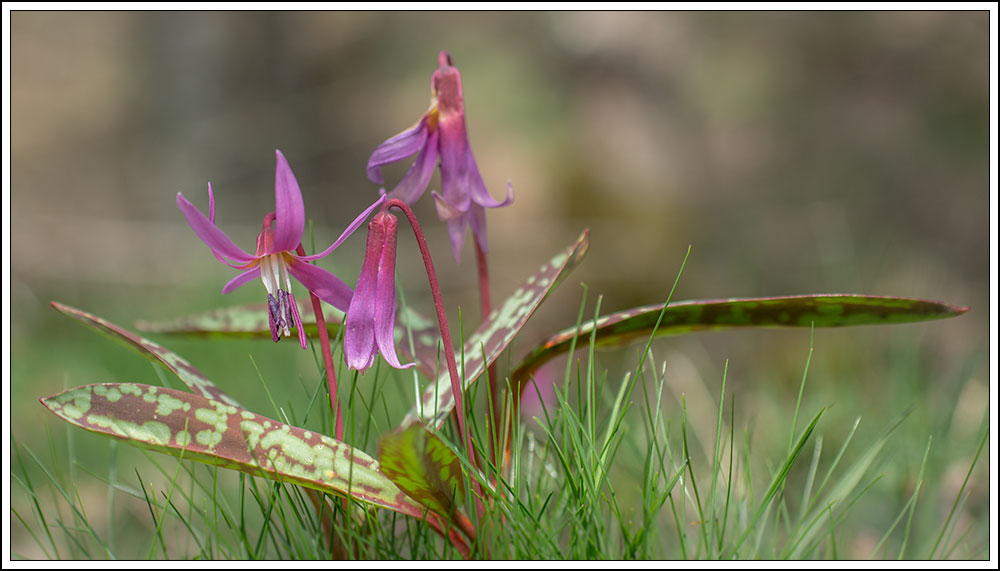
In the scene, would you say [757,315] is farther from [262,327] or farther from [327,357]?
[262,327]

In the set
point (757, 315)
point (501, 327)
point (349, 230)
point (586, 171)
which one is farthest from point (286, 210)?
point (586, 171)

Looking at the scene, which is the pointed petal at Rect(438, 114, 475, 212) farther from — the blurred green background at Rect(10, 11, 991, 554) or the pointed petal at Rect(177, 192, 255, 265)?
the blurred green background at Rect(10, 11, 991, 554)

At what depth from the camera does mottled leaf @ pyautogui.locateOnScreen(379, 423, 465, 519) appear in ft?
1.56

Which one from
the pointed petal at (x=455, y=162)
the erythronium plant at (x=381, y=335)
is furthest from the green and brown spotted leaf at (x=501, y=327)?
the pointed petal at (x=455, y=162)

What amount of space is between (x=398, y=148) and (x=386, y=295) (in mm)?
179

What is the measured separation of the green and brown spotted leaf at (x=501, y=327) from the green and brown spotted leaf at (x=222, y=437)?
0.07 meters

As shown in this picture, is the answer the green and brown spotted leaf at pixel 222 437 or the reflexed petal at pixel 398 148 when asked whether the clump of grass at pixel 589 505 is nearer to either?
the green and brown spotted leaf at pixel 222 437

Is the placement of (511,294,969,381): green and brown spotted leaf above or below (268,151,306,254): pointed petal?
below

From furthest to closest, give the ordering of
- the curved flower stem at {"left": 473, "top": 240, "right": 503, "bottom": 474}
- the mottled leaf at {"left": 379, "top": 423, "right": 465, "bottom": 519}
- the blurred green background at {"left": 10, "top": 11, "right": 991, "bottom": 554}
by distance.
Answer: the blurred green background at {"left": 10, "top": 11, "right": 991, "bottom": 554}, the curved flower stem at {"left": 473, "top": 240, "right": 503, "bottom": 474}, the mottled leaf at {"left": 379, "top": 423, "right": 465, "bottom": 519}

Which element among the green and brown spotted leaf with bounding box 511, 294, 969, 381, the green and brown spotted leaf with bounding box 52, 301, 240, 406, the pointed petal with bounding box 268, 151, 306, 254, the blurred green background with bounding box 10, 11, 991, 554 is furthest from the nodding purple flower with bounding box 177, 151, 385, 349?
the blurred green background with bounding box 10, 11, 991, 554

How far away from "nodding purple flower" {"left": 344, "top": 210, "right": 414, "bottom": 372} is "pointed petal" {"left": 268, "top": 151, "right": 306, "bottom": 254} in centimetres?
5

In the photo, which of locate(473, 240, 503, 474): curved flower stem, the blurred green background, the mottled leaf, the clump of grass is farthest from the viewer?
the blurred green background

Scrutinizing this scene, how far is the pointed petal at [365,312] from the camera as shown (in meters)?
0.54

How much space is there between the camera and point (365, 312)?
55cm
